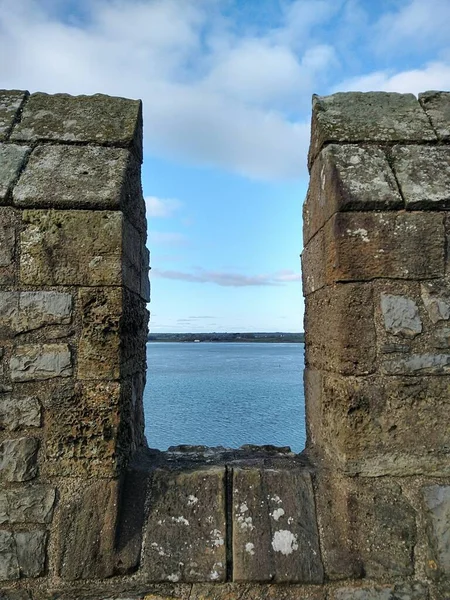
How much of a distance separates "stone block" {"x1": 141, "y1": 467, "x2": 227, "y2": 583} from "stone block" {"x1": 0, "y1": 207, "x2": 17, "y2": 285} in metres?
1.21

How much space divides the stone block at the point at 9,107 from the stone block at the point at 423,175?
80.6 inches

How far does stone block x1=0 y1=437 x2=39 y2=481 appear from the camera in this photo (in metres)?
2.08

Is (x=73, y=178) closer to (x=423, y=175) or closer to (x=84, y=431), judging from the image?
(x=84, y=431)

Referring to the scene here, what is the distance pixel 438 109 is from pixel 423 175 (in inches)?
21.4

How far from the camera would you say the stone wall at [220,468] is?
201cm

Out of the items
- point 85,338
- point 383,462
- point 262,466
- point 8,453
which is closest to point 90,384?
point 85,338

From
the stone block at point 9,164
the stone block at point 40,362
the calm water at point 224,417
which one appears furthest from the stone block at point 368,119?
the calm water at point 224,417

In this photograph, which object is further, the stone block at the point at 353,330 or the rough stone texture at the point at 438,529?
the stone block at the point at 353,330

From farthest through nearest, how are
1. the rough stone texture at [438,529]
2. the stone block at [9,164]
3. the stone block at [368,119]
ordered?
the stone block at [368,119] → the stone block at [9,164] → the rough stone texture at [438,529]

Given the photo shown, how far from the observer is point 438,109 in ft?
8.27

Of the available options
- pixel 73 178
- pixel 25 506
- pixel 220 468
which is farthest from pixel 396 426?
pixel 73 178

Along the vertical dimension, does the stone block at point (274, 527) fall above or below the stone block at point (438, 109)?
below

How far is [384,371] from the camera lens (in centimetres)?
210

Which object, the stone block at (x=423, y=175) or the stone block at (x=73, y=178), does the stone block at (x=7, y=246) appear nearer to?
the stone block at (x=73, y=178)
